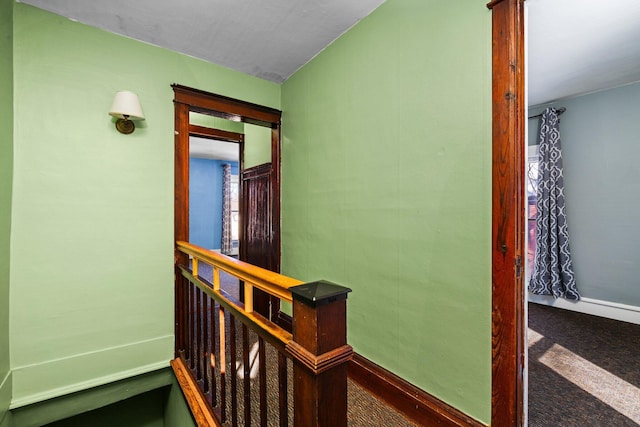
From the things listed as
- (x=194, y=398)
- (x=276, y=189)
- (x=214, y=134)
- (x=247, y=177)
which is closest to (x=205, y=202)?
(x=214, y=134)

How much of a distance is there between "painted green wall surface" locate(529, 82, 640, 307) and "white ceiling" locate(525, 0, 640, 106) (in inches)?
9.6

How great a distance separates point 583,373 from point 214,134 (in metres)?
4.19

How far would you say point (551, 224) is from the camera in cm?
340

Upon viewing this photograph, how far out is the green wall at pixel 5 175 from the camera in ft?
5.35

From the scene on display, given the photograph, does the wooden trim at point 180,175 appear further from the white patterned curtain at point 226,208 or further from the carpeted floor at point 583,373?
the white patterned curtain at point 226,208

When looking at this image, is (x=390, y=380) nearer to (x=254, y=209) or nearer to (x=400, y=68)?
(x=400, y=68)

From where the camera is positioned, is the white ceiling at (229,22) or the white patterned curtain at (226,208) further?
the white patterned curtain at (226,208)

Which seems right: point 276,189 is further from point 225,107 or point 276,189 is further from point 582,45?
point 582,45

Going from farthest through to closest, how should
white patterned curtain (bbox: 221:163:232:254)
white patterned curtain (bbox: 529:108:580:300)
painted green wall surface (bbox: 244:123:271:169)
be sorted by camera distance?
1. white patterned curtain (bbox: 221:163:232:254)
2. white patterned curtain (bbox: 529:108:580:300)
3. painted green wall surface (bbox: 244:123:271:169)

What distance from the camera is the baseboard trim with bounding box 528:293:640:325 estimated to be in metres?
2.92

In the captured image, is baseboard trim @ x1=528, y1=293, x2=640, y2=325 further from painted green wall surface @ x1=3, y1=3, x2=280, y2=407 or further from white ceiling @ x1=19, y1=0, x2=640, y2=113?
painted green wall surface @ x1=3, y1=3, x2=280, y2=407

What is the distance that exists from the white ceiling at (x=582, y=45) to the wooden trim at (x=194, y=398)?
8.39ft

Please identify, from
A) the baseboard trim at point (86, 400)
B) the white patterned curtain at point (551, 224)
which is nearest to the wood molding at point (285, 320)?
the baseboard trim at point (86, 400)

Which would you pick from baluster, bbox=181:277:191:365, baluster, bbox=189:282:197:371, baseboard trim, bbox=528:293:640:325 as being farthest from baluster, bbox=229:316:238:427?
baseboard trim, bbox=528:293:640:325
